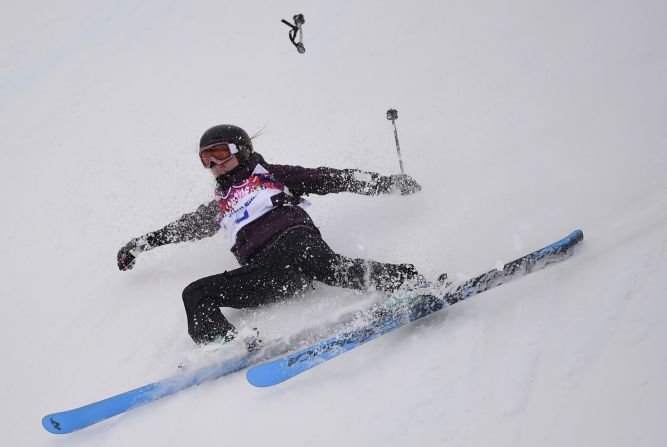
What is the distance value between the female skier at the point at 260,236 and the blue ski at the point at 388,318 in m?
0.24

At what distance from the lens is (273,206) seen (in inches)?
147

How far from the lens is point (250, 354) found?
3.24m

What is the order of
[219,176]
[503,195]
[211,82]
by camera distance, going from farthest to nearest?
[211,82] → [503,195] → [219,176]

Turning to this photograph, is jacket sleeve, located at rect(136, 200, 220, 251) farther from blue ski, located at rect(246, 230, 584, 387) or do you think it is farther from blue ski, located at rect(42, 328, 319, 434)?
blue ski, located at rect(246, 230, 584, 387)

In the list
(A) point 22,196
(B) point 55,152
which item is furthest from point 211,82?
(A) point 22,196

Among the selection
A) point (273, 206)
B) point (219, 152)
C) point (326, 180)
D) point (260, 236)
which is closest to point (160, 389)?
point (260, 236)

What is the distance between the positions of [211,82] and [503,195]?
503cm

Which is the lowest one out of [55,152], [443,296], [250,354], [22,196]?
[443,296]

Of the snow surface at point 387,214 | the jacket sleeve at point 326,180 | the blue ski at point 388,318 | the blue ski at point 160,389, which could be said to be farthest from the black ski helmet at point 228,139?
the blue ski at point 388,318

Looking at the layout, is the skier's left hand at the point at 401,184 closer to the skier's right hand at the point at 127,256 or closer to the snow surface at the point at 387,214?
the snow surface at the point at 387,214

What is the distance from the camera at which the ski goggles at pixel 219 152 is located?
12.6 feet

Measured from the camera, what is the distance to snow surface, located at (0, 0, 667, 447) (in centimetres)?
262

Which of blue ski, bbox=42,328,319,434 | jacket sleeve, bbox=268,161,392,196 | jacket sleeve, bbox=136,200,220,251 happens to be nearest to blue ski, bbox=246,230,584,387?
blue ski, bbox=42,328,319,434

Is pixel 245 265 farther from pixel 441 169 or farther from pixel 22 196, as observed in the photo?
pixel 22 196
